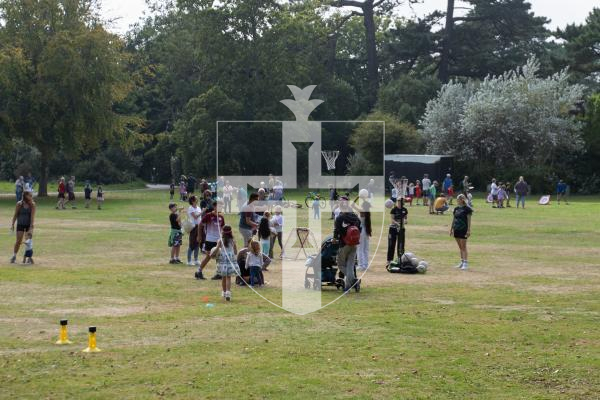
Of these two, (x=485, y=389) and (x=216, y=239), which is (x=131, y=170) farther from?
(x=485, y=389)

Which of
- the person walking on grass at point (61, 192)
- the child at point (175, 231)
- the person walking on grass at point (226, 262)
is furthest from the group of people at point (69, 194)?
the person walking on grass at point (226, 262)

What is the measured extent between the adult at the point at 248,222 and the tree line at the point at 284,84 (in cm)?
2190

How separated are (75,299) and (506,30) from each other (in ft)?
227

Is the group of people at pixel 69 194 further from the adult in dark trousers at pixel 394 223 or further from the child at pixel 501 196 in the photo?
the adult in dark trousers at pixel 394 223

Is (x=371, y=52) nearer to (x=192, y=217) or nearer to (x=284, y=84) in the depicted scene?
(x=284, y=84)

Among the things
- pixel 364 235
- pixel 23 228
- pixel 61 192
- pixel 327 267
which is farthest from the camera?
pixel 61 192

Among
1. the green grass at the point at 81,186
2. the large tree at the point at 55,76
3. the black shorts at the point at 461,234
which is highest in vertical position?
the large tree at the point at 55,76

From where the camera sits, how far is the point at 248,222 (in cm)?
2138

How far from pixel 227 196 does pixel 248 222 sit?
2031 centimetres

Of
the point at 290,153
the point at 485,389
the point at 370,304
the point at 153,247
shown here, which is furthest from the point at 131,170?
the point at 485,389

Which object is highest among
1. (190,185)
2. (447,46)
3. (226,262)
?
(447,46)

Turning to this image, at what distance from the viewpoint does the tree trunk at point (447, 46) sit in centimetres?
8012

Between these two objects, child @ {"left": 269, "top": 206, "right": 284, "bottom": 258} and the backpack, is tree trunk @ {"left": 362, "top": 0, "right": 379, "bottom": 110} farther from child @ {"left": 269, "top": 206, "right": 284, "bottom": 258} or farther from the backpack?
the backpack

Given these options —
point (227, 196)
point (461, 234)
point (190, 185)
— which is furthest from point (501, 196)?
point (461, 234)
